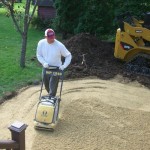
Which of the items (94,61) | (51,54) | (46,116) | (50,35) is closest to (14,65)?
(94,61)

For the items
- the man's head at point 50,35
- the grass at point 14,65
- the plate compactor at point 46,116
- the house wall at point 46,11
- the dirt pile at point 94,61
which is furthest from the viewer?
the house wall at point 46,11

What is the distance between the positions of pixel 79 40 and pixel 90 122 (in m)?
6.13

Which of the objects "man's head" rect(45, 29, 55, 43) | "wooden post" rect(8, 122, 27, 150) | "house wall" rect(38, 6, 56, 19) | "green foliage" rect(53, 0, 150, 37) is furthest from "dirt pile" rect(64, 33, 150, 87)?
"house wall" rect(38, 6, 56, 19)

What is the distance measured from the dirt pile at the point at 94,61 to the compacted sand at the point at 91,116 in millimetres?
545

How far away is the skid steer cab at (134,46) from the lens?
12539 millimetres

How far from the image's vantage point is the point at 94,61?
13.0 m

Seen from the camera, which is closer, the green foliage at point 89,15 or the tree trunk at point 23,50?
the tree trunk at point 23,50

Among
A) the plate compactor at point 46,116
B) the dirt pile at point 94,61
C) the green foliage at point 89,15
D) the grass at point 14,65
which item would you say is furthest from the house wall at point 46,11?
the plate compactor at point 46,116

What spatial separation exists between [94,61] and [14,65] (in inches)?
119

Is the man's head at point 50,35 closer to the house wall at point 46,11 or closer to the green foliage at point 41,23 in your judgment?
the green foliage at point 41,23

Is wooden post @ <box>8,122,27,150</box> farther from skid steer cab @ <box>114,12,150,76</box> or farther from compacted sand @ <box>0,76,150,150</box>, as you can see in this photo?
skid steer cab @ <box>114,12,150,76</box>

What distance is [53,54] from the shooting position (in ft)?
27.7

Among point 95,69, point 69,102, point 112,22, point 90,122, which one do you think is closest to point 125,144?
point 90,122

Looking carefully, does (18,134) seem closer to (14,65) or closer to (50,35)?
(50,35)
